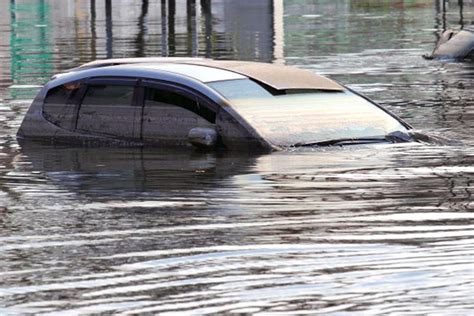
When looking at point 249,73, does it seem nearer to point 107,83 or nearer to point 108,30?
point 107,83

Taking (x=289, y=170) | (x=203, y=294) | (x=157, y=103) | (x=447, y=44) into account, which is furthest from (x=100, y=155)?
(x=447, y=44)

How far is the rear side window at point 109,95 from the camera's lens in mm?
18797

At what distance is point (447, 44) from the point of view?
4088 cm

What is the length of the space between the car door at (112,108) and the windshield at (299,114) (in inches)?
38.9

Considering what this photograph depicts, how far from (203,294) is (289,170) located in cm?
676

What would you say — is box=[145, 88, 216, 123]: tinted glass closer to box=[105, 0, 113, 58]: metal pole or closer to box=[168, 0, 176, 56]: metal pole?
box=[105, 0, 113, 58]: metal pole

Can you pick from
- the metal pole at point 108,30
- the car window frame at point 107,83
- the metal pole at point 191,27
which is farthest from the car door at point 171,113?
the metal pole at point 191,27

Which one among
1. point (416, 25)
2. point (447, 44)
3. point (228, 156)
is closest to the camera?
point (228, 156)

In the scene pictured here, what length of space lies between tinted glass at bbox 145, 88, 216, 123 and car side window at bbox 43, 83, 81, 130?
3.28 feet

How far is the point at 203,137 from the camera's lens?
59.5 ft

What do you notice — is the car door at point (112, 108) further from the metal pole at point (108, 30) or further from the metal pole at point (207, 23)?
the metal pole at point (108, 30)

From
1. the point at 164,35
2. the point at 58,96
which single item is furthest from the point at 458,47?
the point at 58,96

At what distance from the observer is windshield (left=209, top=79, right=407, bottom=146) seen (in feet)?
59.1

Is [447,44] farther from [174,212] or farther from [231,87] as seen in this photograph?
[174,212]
